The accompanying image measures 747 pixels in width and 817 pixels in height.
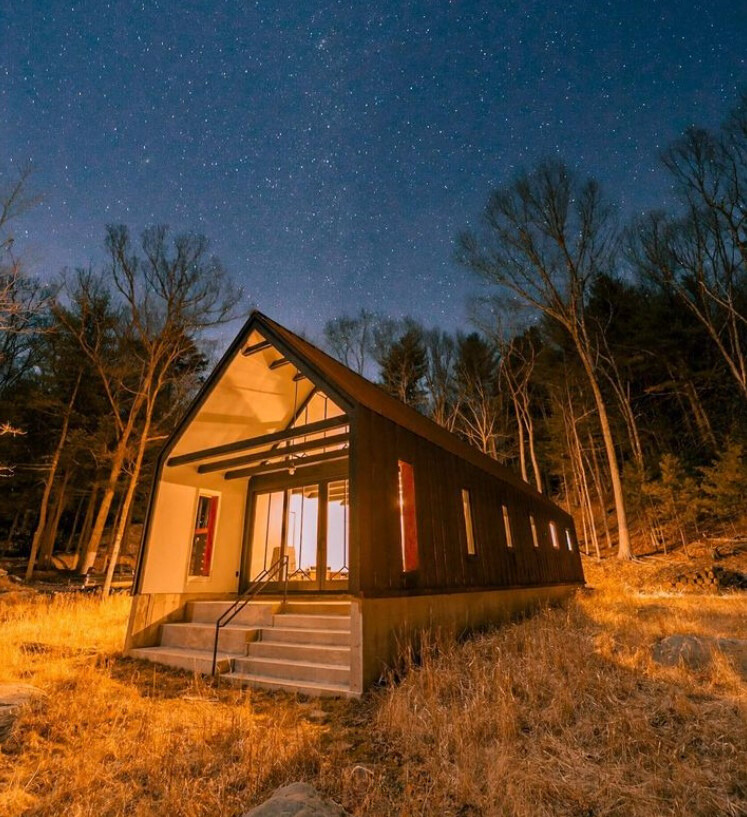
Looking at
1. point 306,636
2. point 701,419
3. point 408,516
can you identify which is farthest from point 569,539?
point 306,636

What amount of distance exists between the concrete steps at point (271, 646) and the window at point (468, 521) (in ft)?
8.99

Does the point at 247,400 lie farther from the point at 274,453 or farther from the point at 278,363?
the point at 274,453

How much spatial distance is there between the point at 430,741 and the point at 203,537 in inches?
272

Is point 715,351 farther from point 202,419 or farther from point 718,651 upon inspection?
point 202,419

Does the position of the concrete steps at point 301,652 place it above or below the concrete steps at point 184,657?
above

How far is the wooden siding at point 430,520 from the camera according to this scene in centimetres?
589

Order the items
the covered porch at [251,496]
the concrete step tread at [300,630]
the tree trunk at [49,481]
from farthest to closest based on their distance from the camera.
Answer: the tree trunk at [49,481] → the covered porch at [251,496] → the concrete step tread at [300,630]

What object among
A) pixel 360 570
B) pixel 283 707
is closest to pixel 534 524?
pixel 360 570

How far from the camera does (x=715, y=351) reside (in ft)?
73.2

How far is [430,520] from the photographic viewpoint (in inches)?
294

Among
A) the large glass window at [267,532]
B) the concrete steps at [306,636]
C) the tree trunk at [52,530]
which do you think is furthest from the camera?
the tree trunk at [52,530]

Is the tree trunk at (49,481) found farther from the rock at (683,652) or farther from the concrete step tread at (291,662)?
the rock at (683,652)

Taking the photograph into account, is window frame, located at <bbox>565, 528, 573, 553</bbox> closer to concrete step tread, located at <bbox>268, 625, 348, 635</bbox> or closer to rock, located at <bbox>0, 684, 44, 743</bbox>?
concrete step tread, located at <bbox>268, 625, 348, 635</bbox>

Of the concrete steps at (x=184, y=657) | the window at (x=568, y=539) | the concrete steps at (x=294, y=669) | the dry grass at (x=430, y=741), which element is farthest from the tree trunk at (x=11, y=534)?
the window at (x=568, y=539)
